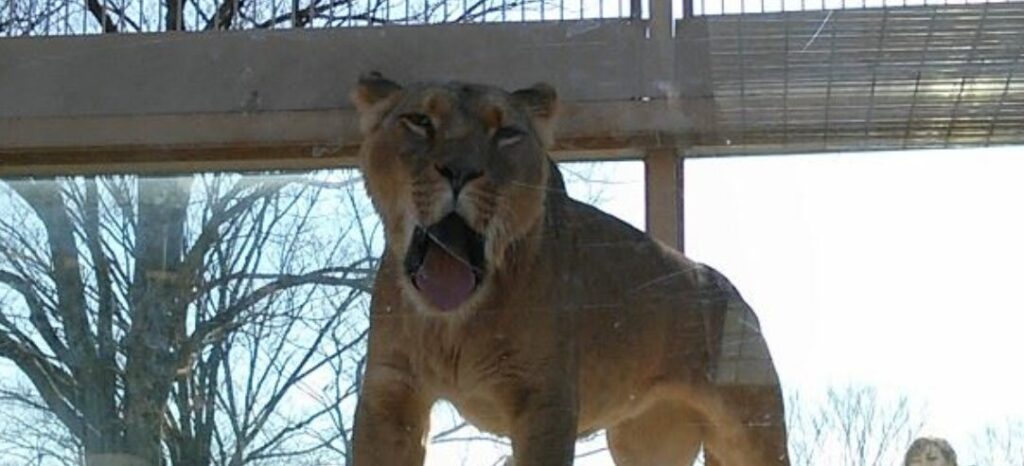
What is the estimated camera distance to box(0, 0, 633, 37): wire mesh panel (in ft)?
11.5

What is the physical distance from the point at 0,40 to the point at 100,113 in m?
0.23

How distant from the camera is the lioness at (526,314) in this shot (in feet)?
10.7

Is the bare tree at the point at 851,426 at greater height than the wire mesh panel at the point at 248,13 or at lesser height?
lesser

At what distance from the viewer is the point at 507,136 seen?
11.0ft

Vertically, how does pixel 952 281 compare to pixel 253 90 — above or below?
below

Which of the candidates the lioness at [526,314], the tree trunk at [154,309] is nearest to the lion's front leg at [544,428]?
the lioness at [526,314]

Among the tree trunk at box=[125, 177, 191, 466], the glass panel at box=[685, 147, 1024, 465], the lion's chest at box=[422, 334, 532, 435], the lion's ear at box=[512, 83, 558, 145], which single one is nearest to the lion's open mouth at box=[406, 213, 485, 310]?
the lion's chest at box=[422, 334, 532, 435]

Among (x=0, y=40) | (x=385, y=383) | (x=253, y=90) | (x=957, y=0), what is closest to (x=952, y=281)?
(x=957, y=0)

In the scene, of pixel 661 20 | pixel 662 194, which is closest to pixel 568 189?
pixel 662 194

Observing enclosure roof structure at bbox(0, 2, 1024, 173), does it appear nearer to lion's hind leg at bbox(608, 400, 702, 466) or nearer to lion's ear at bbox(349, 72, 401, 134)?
lion's ear at bbox(349, 72, 401, 134)

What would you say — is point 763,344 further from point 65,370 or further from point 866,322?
point 65,370

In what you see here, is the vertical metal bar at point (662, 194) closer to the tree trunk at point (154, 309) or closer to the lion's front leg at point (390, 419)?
the lion's front leg at point (390, 419)

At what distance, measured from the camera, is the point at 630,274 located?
3.47 metres

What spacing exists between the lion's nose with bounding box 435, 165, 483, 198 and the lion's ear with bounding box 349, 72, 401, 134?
222 millimetres
